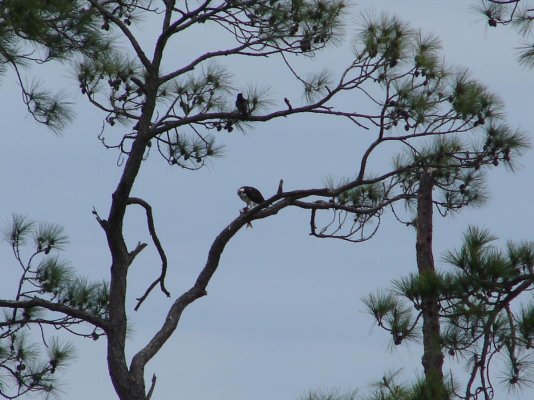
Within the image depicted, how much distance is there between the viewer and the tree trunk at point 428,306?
4.65 metres

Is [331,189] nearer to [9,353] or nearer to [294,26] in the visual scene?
[294,26]

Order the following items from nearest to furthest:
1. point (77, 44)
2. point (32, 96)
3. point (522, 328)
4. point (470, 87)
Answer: point (522, 328)
point (77, 44)
point (32, 96)
point (470, 87)

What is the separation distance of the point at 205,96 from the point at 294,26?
69 centimetres

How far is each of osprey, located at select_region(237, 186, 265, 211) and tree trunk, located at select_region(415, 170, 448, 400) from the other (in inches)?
69.1

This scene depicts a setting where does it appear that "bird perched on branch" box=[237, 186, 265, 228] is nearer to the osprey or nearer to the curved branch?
the osprey

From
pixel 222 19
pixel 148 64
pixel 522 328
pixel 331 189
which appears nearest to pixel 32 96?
pixel 148 64

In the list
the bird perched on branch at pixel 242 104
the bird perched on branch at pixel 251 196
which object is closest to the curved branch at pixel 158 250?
the bird perched on branch at pixel 242 104

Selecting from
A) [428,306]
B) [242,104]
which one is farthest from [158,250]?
[428,306]

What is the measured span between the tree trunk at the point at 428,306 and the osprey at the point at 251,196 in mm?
1755

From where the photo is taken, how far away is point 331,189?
6.26 m

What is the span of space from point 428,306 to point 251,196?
3411 mm

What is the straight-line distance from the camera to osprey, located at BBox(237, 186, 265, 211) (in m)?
8.02

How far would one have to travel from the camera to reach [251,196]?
315 inches

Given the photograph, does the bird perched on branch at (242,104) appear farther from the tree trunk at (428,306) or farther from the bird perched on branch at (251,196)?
the bird perched on branch at (251,196)
